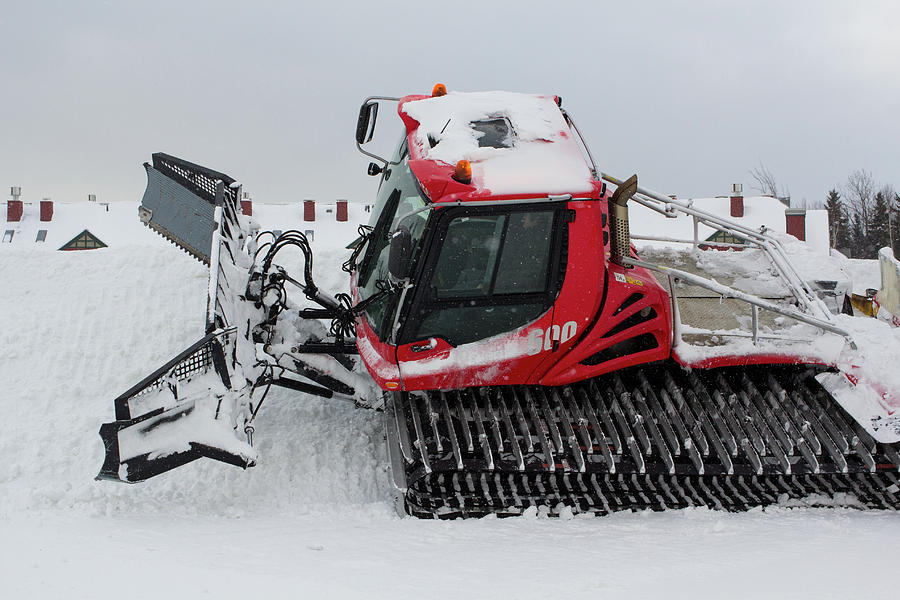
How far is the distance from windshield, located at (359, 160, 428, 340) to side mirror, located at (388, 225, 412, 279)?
22 cm

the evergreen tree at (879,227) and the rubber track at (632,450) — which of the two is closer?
the rubber track at (632,450)

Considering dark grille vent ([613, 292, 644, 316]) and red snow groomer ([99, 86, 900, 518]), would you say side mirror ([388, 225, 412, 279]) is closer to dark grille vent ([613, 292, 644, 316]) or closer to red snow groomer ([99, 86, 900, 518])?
red snow groomer ([99, 86, 900, 518])

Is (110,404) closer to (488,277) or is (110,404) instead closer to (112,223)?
(488,277)

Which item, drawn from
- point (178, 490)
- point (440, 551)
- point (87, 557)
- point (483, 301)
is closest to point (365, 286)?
point (483, 301)

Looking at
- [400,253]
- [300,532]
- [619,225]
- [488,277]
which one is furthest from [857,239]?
[300,532]

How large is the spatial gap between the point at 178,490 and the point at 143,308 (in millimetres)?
3255

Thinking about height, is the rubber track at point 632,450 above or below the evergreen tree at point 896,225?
below

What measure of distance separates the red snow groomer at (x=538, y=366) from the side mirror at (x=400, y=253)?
1 cm

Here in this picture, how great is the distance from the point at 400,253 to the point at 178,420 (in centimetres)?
166

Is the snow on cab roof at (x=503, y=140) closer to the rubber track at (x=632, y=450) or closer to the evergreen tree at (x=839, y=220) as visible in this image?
the rubber track at (x=632, y=450)

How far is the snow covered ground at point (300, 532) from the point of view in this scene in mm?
3283

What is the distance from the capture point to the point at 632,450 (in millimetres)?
4766

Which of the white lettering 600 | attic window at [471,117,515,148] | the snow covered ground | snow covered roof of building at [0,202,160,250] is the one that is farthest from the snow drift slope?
snow covered roof of building at [0,202,160,250]

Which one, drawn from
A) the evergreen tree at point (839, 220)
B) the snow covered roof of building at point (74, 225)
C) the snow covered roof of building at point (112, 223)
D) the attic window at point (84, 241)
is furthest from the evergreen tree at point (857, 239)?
the attic window at point (84, 241)
